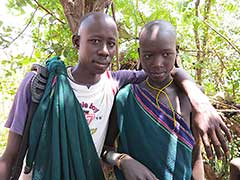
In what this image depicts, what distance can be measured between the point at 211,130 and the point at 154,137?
0.89 ft

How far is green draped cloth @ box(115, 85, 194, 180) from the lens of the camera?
123cm

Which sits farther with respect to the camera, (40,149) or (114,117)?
(114,117)

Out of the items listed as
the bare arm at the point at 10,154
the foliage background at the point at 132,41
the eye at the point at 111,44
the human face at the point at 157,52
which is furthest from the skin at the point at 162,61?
the foliage background at the point at 132,41

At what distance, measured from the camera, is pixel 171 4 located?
3053 millimetres

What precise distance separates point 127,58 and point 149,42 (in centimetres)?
143

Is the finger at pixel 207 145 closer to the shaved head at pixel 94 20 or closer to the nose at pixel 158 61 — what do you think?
the nose at pixel 158 61

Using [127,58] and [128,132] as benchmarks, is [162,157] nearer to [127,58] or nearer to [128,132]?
[128,132]

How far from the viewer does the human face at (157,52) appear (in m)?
1.24

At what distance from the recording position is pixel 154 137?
1243 mm

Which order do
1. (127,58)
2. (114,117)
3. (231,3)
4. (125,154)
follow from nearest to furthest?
(125,154) → (114,117) → (127,58) → (231,3)

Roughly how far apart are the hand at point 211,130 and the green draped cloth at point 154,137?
0.17 metres

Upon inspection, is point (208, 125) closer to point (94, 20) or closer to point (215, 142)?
point (215, 142)

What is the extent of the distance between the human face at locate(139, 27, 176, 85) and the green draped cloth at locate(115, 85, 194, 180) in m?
0.12

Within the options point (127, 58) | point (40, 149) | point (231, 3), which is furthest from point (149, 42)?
point (231, 3)
